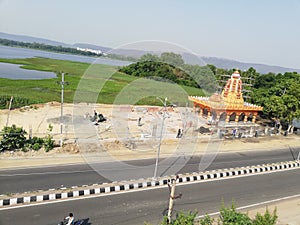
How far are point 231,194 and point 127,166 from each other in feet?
16.7

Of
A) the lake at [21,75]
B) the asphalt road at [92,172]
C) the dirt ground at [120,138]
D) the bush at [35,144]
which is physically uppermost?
the lake at [21,75]

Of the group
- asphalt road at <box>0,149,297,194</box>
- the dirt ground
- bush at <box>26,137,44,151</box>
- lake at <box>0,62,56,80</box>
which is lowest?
asphalt road at <box>0,149,297,194</box>

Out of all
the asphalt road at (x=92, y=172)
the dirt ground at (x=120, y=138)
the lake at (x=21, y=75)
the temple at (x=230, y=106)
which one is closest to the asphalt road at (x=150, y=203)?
the dirt ground at (x=120, y=138)

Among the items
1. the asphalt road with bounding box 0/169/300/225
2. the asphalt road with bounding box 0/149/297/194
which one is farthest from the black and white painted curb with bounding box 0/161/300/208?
the asphalt road with bounding box 0/149/297/194

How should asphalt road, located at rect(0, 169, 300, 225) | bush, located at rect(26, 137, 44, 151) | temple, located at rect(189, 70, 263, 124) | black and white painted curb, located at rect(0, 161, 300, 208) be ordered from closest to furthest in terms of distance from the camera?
asphalt road, located at rect(0, 169, 300, 225) → black and white painted curb, located at rect(0, 161, 300, 208) → bush, located at rect(26, 137, 44, 151) → temple, located at rect(189, 70, 263, 124)

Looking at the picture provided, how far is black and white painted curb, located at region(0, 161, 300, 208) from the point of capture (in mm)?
10478

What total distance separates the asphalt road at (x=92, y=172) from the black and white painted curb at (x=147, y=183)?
73cm

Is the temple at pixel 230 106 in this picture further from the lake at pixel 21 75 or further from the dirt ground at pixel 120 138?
the lake at pixel 21 75

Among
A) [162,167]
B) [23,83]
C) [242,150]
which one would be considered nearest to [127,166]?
[162,167]

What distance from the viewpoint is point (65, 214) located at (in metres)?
9.79

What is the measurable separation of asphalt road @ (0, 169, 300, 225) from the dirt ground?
1.20 m

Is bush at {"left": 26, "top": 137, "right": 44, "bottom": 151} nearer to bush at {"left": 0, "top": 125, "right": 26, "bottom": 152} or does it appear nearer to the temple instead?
bush at {"left": 0, "top": 125, "right": 26, "bottom": 152}

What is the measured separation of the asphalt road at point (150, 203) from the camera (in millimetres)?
9578

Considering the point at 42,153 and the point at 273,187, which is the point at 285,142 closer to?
the point at 273,187
